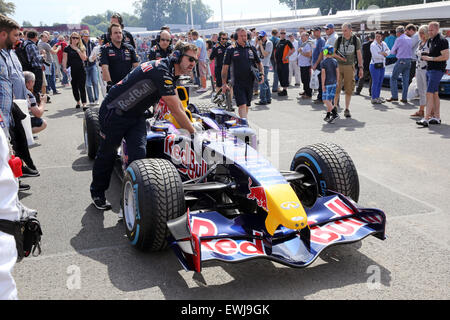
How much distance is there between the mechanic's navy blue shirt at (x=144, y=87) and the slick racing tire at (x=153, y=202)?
0.91m

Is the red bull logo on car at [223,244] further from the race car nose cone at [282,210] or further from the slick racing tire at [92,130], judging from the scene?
the slick racing tire at [92,130]

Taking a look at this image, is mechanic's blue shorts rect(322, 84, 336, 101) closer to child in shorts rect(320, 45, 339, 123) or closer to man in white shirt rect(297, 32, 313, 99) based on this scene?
child in shorts rect(320, 45, 339, 123)

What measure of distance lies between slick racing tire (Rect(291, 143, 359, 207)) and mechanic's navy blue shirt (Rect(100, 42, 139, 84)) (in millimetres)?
4970

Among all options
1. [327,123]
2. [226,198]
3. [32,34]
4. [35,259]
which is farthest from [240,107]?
[32,34]

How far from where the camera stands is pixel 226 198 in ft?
15.0

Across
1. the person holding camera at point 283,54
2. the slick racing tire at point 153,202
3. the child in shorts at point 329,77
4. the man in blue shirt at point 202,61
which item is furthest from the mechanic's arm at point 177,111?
the man in blue shirt at point 202,61

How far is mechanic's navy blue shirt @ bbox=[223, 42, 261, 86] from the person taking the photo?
28.6ft

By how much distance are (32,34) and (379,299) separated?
436 inches

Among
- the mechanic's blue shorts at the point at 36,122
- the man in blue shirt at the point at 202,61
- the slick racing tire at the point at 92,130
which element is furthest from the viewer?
the man in blue shirt at the point at 202,61

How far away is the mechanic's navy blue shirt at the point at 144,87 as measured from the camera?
4426 millimetres

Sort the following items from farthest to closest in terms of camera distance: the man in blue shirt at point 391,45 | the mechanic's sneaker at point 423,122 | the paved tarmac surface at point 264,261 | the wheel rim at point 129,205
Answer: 1. the man in blue shirt at point 391,45
2. the mechanic's sneaker at point 423,122
3. the wheel rim at point 129,205
4. the paved tarmac surface at point 264,261

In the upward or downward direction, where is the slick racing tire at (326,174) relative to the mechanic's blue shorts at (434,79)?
downward

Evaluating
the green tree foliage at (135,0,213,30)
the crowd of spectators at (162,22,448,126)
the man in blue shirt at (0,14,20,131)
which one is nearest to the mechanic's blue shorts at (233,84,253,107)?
the crowd of spectators at (162,22,448,126)

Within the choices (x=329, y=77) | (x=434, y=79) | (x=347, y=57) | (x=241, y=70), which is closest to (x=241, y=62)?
(x=241, y=70)
